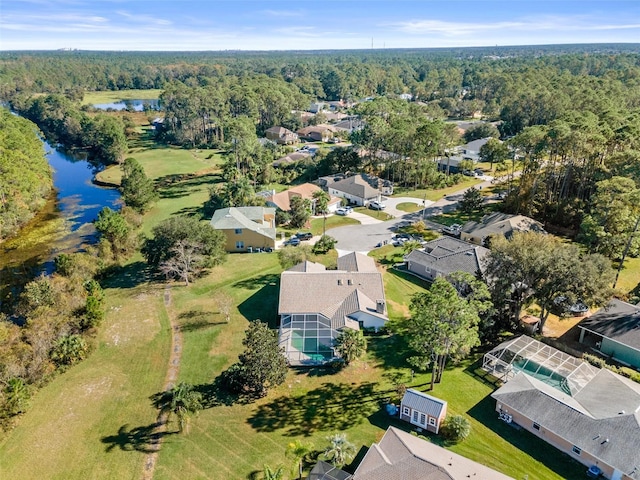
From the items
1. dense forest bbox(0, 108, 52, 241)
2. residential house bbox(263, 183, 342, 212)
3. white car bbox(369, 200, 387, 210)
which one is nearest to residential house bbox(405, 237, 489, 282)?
white car bbox(369, 200, 387, 210)

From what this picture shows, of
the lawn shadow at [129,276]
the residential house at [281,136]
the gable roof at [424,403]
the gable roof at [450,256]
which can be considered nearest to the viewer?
A: the gable roof at [424,403]

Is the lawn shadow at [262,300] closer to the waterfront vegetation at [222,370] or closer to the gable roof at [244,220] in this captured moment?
the waterfront vegetation at [222,370]

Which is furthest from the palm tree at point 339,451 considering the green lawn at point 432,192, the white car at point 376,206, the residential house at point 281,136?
the residential house at point 281,136

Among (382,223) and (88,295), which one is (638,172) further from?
(88,295)

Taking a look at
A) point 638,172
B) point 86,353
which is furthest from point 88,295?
point 638,172

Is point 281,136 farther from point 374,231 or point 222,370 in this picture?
point 222,370

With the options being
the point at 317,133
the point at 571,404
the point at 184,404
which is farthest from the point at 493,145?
the point at 184,404
